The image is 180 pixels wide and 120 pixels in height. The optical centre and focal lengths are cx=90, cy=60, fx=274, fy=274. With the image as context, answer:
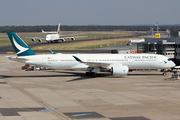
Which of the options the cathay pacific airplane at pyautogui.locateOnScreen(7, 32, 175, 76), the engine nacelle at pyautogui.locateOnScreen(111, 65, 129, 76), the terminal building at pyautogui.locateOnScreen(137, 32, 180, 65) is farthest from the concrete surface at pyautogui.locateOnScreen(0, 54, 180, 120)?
the terminal building at pyautogui.locateOnScreen(137, 32, 180, 65)

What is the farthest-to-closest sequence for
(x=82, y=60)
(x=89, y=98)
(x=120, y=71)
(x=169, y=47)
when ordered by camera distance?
1. (x=169, y=47)
2. (x=82, y=60)
3. (x=120, y=71)
4. (x=89, y=98)

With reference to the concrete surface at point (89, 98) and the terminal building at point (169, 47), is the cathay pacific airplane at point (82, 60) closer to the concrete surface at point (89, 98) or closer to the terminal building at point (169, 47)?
the concrete surface at point (89, 98)

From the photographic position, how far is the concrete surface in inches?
1049

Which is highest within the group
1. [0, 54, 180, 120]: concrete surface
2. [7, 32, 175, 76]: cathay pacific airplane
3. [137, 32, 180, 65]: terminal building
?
[137, 32, 180, 65]: terminal building

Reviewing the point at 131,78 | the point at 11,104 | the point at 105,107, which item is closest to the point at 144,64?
the point at 131,78

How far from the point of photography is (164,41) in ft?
212

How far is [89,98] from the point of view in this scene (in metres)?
33.9

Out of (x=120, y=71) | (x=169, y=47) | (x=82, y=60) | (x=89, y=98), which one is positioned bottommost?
(x=89, y=98)

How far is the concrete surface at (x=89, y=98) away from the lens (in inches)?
1049

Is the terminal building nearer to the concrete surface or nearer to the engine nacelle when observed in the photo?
the concrete surface

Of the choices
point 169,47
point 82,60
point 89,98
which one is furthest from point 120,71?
point 169,47

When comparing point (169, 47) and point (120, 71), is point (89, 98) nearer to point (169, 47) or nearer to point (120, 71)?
point (120, 71)

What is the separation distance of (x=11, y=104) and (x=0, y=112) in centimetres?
352

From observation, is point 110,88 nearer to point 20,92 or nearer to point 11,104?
point 20,92
